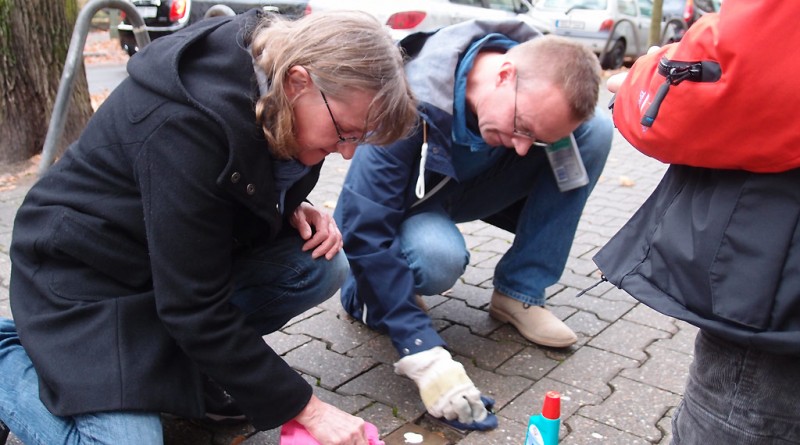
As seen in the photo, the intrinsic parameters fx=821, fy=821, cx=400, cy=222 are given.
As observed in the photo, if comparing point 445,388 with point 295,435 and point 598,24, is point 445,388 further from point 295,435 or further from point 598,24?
point 598,24

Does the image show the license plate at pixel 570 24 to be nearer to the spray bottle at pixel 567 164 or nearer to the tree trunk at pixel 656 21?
the tree trunk at pixel 656 21

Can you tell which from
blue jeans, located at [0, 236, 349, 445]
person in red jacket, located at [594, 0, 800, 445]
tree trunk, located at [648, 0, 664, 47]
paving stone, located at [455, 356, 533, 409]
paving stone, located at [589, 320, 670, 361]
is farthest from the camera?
tree trunk, located at [648, 0, 664, 47]

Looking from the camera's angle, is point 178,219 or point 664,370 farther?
point 664,370

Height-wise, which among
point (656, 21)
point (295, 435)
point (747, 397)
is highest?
point (747, 397)

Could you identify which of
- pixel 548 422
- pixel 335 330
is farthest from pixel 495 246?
pixel 548 422

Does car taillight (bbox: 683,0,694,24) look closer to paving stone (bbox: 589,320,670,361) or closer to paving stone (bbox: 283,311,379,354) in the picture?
paving stone (bbox: 589,320,670,361)

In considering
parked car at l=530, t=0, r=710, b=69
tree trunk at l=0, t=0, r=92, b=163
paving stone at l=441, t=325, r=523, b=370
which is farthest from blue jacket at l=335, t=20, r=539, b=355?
parked car at l=530, t=0, r=710, b=69

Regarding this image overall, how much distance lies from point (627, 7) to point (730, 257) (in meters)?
12.7

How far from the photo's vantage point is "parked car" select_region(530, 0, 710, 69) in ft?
39.8

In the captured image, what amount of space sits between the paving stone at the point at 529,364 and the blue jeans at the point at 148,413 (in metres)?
0.64

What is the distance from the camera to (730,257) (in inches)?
55.0

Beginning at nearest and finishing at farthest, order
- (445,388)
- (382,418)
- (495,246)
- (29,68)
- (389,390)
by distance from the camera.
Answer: (445,388) → (382,418) → (389,390) → (495,246) → (29,68)

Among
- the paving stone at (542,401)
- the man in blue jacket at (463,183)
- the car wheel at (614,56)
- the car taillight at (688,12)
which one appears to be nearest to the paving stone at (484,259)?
the man in blue jacket at (463,183)

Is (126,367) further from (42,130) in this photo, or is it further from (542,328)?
(42,130)
